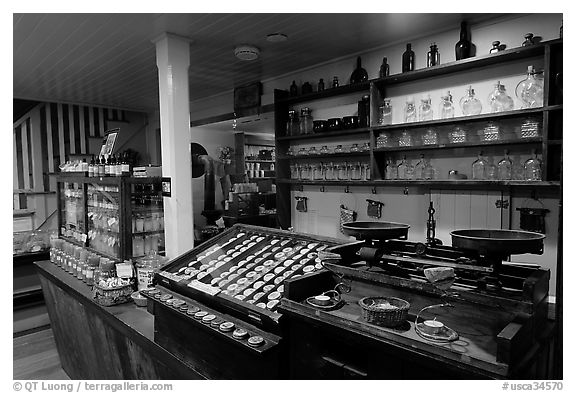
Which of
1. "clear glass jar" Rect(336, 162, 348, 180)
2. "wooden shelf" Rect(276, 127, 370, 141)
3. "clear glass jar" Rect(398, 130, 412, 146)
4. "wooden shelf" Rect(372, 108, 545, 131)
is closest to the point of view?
"wooden shelf" Rect(372, 108, 545, 131)

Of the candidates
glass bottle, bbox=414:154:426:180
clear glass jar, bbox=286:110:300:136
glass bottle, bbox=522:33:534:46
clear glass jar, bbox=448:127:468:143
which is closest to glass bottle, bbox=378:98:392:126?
glass bottle, bbox=414:154:426:180

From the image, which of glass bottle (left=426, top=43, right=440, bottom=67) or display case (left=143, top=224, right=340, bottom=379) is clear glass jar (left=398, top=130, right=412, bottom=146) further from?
display case (left=143, top=224, right=340, bottom=379)

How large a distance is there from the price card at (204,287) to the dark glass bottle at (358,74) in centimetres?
265

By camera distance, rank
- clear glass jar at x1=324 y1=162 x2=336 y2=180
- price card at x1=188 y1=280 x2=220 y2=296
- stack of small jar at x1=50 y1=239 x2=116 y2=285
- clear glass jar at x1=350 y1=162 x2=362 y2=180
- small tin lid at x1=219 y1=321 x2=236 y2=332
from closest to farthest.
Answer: small tin lid at x1=219 y1=321 x2=236 y2=332 < price card at x1=188 y1=280 x2=220 y2=296 < stack of small jar at x1=50 y1=239 x2=116 y2=285 < clear glass jar at x1=350 y1=162 x2=362 y2=180 < clear glass jar at x1=324 y1=162 x2=336 y2=180

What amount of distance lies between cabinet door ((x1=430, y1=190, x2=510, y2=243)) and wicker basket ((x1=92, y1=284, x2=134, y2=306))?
260cm

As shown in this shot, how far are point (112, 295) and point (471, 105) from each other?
3.09 meters

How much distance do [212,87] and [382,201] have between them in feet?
9.46

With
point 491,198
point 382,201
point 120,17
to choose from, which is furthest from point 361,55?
point 120,17

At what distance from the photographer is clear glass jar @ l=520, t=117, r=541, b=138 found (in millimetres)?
2794

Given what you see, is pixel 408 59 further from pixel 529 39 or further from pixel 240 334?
pixel 240 334

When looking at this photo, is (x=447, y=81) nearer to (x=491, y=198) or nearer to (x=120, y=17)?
(x=491, y=198)

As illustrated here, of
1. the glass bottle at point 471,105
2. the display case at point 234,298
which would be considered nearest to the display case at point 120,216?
the display case at point 234,298

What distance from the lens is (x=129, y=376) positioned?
2359mm

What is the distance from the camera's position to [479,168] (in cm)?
317
